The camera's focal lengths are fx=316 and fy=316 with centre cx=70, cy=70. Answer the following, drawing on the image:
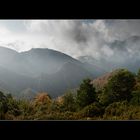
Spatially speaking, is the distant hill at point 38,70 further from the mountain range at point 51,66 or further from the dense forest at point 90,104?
the dense forest at point 90,104

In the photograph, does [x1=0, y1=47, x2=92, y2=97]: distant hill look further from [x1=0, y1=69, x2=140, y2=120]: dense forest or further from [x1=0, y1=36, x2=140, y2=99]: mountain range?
[x1=0, y1=69, x2=140, y2=120]: dense forest

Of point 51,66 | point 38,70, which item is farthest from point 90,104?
point 38,70

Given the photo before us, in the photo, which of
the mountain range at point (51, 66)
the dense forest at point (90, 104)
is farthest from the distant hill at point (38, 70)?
the dense forest at point (90, 104)

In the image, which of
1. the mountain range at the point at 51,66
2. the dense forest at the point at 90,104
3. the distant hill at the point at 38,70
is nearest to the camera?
Result: the dense forest at the point at 90,104

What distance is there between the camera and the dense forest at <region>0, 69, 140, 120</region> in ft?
29.0

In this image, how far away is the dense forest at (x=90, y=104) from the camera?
8.84 m

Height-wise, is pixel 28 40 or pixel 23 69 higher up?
pixel 28 40

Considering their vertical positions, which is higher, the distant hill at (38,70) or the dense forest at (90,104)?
the distant hill at (38,70)
